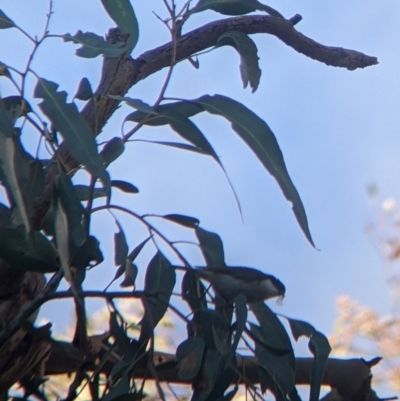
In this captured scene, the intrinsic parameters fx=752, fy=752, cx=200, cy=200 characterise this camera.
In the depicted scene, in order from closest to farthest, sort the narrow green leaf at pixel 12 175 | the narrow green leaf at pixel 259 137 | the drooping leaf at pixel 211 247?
the narrow green leaf at pixel 12 175 → the narrow green leaf at pixel 259 137 → the drooping leaf at pixel 211 247

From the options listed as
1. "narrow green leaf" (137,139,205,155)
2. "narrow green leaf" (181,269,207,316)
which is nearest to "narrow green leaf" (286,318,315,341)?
"narrow green leaf" (181,269,207,316)

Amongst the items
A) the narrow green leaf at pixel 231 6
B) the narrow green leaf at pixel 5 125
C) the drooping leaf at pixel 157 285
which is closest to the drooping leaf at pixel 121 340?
the drooping leaf at pixel 157 285

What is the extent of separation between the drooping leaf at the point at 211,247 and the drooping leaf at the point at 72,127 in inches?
8.4

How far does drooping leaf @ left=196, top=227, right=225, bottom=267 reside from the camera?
31.5 inches

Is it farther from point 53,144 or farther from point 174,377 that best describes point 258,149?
point 174,377

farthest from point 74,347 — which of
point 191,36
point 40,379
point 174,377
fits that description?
point 191,36

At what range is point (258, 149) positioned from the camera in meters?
0.72

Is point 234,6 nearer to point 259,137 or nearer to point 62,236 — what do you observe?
point 259,137

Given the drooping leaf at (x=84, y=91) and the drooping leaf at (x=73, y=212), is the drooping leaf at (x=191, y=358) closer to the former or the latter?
the drooping leaf at (x=73, y=212)

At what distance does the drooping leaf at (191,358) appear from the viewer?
0.69 m

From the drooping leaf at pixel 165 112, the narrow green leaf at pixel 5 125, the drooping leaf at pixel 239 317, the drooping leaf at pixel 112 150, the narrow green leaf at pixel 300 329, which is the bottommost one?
the drooping leaf at pixel 239 317

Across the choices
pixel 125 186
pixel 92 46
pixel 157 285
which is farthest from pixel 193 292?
pixel 92 46

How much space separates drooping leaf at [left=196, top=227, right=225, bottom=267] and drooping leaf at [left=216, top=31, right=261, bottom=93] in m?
0.17

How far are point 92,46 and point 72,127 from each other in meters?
0.11
